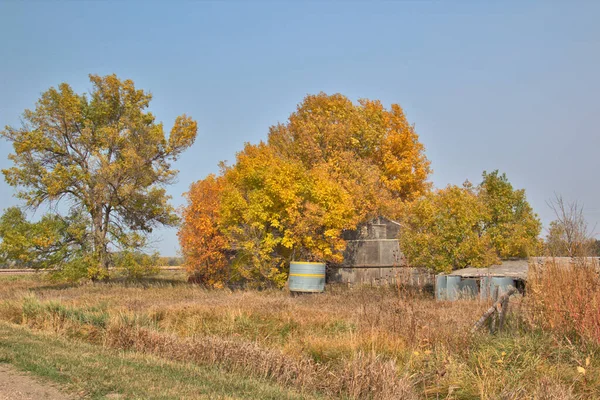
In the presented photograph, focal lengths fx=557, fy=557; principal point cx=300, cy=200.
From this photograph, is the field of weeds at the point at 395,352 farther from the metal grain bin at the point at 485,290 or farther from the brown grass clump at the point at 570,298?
the metal grain bin at the point at 485,290

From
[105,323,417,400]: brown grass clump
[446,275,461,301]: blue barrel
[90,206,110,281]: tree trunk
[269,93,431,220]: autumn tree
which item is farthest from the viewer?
[269,93,431,220]: autumn tree

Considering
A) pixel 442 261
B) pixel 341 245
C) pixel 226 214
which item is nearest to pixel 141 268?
pixel 226 214

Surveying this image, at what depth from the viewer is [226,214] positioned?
31062mm

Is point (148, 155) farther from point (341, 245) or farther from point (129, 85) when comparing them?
point (341, 245)

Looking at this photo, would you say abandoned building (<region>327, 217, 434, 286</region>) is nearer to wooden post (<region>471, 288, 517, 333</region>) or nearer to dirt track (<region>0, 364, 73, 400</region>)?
wooden post (<region>471, 288, 517, 333</region>)

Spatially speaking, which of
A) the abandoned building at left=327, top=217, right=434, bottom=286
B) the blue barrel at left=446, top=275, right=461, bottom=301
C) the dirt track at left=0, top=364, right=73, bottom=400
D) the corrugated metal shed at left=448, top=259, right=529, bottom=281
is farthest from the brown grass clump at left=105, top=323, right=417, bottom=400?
the abandoned building at left=327, top=217, right=434, bottom=286

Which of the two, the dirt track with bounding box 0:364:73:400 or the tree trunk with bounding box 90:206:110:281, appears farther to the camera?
the tree trunk with bounding box 90:206:110:281

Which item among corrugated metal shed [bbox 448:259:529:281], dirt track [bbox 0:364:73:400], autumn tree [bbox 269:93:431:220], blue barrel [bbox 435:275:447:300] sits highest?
autumn tree [bbox 269:93:431:220]

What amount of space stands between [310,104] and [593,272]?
132ft

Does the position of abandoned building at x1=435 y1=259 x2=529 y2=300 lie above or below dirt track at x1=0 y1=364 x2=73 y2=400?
above

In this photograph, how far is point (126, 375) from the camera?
9.02m

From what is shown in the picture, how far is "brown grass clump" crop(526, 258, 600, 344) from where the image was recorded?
951cm

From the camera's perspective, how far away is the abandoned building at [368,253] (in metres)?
34.8

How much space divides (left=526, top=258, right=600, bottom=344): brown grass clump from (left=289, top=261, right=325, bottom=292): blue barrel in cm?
1762
